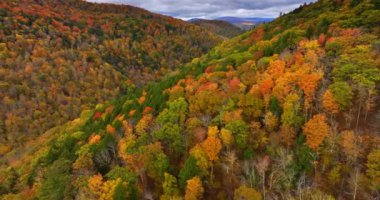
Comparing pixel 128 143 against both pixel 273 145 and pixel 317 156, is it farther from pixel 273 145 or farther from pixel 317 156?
pixel 317 156

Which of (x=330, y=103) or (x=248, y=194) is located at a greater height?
(x=330, y=103)

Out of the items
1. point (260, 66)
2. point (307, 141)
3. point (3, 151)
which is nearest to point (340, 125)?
point (307, 141)

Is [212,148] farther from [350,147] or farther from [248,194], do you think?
[350,147]

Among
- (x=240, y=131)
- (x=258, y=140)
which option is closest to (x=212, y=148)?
(x=240, y=131)

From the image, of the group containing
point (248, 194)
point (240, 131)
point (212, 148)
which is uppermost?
point (240, 131)

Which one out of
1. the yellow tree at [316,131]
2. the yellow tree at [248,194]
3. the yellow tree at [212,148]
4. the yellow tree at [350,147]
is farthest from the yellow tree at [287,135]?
the yellow tree at [248,194]

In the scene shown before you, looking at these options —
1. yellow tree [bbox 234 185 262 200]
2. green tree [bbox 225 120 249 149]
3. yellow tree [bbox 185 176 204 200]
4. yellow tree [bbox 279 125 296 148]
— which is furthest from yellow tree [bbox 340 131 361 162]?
yellow tree [bbox 185 176 204 200]

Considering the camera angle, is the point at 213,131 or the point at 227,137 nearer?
the point at 227,137
